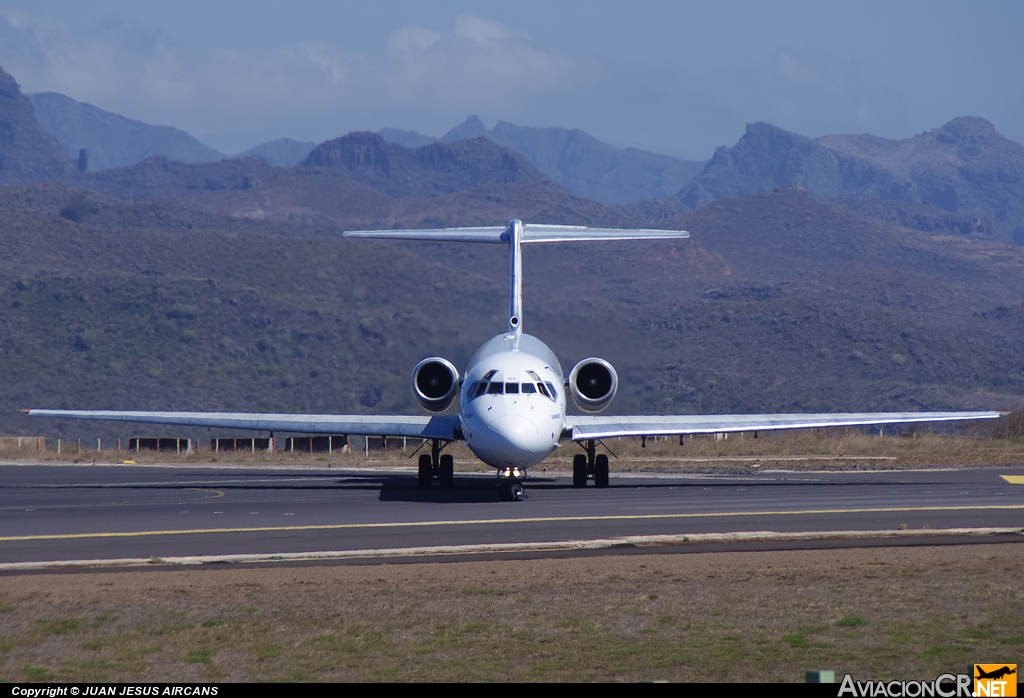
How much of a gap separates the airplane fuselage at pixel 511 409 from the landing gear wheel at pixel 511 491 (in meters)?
0.40

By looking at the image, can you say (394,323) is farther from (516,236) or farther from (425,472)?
(425,472)

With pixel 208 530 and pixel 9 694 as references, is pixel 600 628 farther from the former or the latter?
pixel 208 530

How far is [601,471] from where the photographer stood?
30.0 meters

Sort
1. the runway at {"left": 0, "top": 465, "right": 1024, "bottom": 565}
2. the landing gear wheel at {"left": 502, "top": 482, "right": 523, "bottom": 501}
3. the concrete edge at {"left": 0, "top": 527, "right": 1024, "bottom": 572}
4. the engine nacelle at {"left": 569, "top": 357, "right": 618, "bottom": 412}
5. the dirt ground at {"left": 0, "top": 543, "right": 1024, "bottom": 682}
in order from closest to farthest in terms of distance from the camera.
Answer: the dirt ground at {"left": 0, "top": 543, "right": 1024, "bottom": 682} < the concrete edge at {"left": 0, "top": 527, "right": 1024, "bottom": 572} < the runway at {"left": 0, "top": 465, "right": 1024, "bottom": 565} < the landing gear wheel at {"left": 502, "top": 482, "right": 523, "bottom": 501} < the engine nacelle at {"left": 569, "top": 357, "right": 618, "bottom": 412}

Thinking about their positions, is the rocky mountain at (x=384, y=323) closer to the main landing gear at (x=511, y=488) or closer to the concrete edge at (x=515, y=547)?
the main landing gear at (x=511, y=488)

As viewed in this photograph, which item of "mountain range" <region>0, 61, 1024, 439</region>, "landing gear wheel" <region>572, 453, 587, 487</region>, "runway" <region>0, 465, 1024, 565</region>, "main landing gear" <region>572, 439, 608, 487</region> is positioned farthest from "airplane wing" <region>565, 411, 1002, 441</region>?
"mountain range" <region>0, 61, 1024, 439</region>

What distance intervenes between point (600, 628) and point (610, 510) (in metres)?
11.9

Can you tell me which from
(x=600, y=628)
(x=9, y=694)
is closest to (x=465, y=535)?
(x=600, y=628)

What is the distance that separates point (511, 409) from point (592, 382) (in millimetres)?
5443

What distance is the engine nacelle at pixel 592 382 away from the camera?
30234 millimetres

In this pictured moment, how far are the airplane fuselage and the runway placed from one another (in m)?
1.13

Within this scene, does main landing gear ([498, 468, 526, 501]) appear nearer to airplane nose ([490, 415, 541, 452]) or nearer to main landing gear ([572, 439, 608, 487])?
airplane nose ([490, 415, 541, 452])

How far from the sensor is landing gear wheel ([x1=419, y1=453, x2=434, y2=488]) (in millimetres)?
29591

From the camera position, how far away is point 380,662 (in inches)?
392
